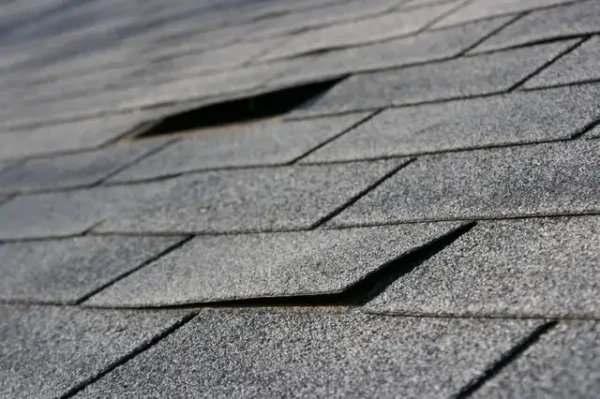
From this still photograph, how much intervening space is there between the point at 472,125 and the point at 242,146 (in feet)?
2.73

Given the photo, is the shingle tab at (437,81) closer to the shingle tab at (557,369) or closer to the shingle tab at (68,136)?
the shingle tab at (68,136)

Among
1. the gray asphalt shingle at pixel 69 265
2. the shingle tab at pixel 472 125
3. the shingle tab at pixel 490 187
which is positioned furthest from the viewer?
the gray asphalt shingle at pixel 69 265

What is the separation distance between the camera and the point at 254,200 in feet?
8.67

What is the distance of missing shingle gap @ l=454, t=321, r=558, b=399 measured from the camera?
1415mm

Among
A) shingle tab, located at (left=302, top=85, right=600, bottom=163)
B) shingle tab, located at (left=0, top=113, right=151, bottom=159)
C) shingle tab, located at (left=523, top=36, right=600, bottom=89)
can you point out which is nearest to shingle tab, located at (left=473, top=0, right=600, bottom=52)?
shingle tab, located at (left=523, top=36, right=600, bottom=89)

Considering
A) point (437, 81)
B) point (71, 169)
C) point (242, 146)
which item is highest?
point (437, 81)

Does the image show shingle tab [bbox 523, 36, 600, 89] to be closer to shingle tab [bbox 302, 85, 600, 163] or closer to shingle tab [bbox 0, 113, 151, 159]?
shingle tab [bbox 302, 85, 600, 163]

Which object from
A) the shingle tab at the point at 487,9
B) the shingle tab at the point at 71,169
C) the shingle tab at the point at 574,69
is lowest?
the shingle tab at the point at 71,169

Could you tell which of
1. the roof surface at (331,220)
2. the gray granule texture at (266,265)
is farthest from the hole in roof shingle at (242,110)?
the gray granule texture at (266,265)

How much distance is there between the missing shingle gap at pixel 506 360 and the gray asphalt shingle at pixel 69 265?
1221 millimetres

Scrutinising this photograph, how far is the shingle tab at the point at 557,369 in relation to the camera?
1.33 metres

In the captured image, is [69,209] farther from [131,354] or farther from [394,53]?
[131,354]

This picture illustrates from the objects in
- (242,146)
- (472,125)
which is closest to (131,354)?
(472,125)

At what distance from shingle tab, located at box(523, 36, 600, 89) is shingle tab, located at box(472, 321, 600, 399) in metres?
1.21
